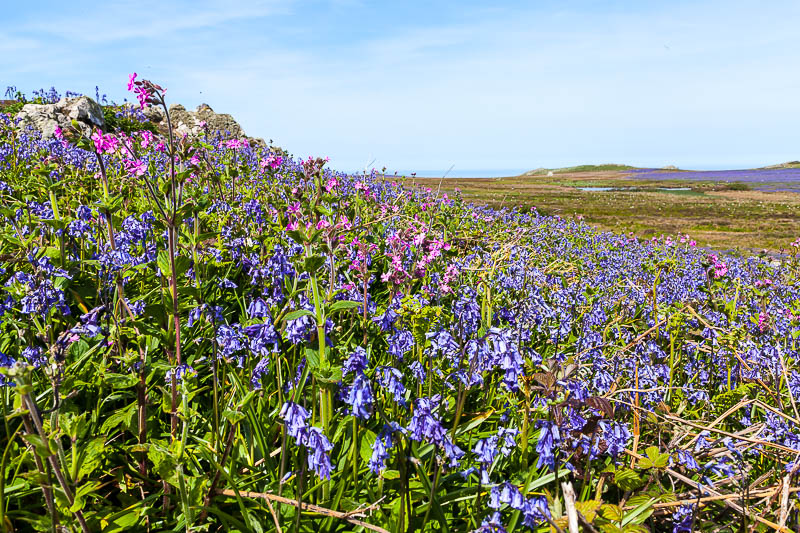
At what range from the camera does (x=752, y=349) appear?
14.3 feet

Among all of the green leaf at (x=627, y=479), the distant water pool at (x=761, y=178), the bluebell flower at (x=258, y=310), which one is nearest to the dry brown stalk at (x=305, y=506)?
the bluebell flower at (x=258, y=310)

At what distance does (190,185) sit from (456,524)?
618 centimetres

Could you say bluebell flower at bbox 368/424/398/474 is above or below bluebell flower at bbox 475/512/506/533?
above

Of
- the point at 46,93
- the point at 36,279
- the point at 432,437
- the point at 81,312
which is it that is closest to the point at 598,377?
the point at 432,437

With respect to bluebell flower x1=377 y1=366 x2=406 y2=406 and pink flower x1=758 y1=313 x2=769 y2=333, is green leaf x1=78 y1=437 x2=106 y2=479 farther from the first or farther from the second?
pink flower x1=758 y1=313 x2=769 y2=333

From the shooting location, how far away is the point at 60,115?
17.0m

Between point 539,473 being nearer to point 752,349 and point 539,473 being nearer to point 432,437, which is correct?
point 432,437

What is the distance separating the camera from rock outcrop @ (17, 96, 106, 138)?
49.8 feet

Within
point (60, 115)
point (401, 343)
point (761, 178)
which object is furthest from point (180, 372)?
point (761, 178)

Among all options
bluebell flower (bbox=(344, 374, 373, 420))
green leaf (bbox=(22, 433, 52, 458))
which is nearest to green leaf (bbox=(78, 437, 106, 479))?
green leaf (bbox=(22, 433, 52, 458))

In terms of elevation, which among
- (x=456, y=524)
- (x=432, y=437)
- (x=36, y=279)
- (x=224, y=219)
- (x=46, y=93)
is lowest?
(x=456, y=524)

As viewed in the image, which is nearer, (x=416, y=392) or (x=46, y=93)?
(x=416, y=392)

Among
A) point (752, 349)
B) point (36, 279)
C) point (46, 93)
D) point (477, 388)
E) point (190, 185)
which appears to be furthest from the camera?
point (46, 93)

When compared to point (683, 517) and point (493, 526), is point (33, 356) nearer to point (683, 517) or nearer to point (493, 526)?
point (493, 526)
